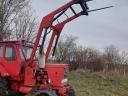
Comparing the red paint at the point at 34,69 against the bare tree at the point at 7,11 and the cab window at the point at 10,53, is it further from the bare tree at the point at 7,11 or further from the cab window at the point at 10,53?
the bare tree at the point at 7,11

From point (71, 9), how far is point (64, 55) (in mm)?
24908

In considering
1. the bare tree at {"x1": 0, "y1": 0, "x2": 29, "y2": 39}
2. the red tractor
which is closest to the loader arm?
the red tractor

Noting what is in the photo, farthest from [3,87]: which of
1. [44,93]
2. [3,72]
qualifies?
[44,93]

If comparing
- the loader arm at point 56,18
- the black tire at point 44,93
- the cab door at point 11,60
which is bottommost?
the black tire at point 44,93

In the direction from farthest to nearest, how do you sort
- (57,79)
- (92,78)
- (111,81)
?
(92,78), (111,81), (57,79)

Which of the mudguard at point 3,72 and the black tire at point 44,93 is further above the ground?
the mudguard at point 3,72

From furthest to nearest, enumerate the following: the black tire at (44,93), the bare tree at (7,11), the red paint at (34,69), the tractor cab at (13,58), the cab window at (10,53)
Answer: the bare tree at (7,11), the cab window at (10,53), the tractor cab at (13,58), the red paint at (34,69), the black tire at (44,93)

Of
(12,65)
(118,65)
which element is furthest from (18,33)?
(12,65)

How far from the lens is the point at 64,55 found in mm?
37406

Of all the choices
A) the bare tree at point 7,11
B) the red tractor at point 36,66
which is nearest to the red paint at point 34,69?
the red tractor at point 36,66

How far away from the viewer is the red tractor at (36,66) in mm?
12430

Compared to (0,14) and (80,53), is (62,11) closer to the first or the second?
(0,14)

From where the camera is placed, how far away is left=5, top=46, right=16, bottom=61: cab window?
12.9m

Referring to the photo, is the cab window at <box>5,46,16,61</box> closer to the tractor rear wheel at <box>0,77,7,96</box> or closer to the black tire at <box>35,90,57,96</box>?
the tractor rear wheel at <box>0,77,7,96</box>
